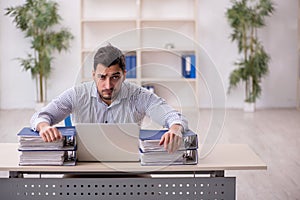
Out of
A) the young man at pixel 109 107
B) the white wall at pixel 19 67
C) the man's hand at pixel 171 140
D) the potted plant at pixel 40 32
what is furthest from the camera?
the white wall at pixel 19 67

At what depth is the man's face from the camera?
105 inches

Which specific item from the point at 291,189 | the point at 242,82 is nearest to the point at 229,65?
the point at 242,82

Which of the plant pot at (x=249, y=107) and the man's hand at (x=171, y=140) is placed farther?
the plant pot at (x=249, y=107)

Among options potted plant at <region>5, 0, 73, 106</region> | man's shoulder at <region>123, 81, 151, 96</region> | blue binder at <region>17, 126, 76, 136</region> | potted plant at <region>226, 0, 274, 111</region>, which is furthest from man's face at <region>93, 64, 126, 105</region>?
potted plant at <region>226, 0, 274, 111</region>

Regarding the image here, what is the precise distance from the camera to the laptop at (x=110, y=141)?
270 centimetres

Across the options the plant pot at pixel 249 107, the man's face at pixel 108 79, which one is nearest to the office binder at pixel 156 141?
the man's face at pixel 108 79

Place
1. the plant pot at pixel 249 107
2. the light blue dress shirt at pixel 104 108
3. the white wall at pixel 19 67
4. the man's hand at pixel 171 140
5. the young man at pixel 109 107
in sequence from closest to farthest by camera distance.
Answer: the man's hand at pixel 171 140, the young man at pixel 109 107, the light blue dress shirt at pixel 104 108, the plant pot at pixel 249 107, the white wall at pixel 19 67

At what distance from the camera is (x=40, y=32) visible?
26.8ft

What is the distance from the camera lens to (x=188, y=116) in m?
2.81

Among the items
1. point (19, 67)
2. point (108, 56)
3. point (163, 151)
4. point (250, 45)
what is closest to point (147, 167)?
point (163, 151)

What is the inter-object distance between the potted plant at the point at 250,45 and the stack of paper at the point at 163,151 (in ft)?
17.7

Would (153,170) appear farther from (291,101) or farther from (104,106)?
(291,101)

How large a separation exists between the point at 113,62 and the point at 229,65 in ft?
19.5

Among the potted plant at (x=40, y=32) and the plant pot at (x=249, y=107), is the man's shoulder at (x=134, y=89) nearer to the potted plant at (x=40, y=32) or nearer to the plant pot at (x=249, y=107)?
the potted plant at (x=40, y=32)
